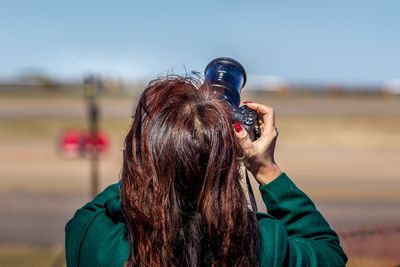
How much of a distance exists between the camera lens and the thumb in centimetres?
20

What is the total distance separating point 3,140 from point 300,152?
11.3m

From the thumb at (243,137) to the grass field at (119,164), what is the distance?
2.79 ft

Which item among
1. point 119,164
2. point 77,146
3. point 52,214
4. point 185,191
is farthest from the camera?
point 77,146

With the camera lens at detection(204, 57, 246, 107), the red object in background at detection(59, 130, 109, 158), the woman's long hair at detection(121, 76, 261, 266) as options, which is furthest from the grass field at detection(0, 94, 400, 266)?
the woman's long hair at detection(121, 76, 261, 266)

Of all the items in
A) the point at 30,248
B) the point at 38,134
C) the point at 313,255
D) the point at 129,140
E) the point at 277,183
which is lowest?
the point at 38,134

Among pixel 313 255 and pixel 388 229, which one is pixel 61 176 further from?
pixel 313 255

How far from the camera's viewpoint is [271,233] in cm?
196

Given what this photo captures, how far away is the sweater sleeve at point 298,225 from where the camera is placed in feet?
6.52

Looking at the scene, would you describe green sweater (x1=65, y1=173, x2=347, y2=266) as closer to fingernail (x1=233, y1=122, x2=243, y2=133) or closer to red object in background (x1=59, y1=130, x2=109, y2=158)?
fingernail (x1=233, y1=122, x2=243, y2=133)

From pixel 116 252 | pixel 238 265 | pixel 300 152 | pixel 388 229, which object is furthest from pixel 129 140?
pixel 300 152

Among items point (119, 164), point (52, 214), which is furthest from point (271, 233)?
point (119, 164)

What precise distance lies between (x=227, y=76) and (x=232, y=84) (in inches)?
1.0

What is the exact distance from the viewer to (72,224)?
204 centimetres

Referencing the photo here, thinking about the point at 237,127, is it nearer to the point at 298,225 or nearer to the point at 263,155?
the point at 263,155
